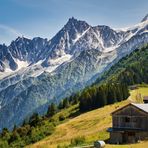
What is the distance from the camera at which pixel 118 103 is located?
171750 millimetres

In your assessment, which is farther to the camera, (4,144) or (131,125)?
(4,144)

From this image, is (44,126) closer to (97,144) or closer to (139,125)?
(139,125)

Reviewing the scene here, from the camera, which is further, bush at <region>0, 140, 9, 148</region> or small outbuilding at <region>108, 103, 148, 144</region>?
bush at <region>0, 140, 9, 148</region>

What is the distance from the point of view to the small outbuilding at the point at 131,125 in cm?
9275

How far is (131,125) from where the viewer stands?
3760 inches

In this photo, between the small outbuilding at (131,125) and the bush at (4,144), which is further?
the bush at (4,144)

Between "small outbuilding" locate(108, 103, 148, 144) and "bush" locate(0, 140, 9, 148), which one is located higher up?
"small outbuilding" locate(108, 103, 148, 144)

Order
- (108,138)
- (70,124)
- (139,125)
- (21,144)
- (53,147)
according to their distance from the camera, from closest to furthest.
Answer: (139,125), (108,138), (53,147), (21,144), (70,124)

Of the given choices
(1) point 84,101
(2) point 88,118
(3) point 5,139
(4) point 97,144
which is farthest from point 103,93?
(4) point 97,144

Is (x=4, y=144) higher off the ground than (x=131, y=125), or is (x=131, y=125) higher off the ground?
(x=131, y=125)

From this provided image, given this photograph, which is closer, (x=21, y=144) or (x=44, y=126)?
(x=21, y=144)

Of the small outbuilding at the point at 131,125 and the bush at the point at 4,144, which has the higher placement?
the small outbuilding at the point at 131,125

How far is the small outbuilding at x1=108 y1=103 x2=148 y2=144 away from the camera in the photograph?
92750mm

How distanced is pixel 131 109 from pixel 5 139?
73762 millimetres
